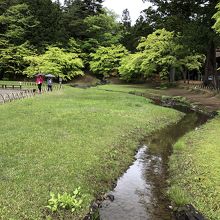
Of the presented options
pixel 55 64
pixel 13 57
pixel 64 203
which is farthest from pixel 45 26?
pixel 64 203

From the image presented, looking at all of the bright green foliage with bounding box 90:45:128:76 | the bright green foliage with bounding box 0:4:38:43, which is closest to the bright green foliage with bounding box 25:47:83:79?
the bright green foliage with bounding box 90:45:128:76

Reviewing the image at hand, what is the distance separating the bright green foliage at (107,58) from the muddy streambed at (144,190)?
163 ft

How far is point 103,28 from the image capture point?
2945 inches

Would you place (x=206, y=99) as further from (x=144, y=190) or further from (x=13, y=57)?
(x=13, y=57)

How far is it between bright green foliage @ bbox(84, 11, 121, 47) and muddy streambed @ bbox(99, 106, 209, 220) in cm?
5731

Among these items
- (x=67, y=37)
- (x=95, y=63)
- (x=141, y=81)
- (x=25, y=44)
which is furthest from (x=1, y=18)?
(x=141, y=81)

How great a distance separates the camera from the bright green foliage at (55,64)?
60844 mm

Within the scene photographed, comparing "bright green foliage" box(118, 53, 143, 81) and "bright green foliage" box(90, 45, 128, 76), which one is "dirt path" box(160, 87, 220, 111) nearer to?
"bright green foliage" box(118, 53, 143, 81)

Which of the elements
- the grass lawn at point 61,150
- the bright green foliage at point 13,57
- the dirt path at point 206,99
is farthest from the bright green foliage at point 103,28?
the grass lawn at point 61,150

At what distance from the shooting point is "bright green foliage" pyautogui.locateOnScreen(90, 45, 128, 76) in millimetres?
67750

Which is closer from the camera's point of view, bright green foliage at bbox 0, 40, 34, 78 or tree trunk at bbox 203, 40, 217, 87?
tree trunk at bbox 203, 40, 217, 87

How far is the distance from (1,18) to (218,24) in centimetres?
5416

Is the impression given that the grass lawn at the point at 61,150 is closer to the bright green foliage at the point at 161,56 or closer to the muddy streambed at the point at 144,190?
the muddy streambed at the point at 144,190

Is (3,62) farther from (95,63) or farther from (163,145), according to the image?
(163,145)
